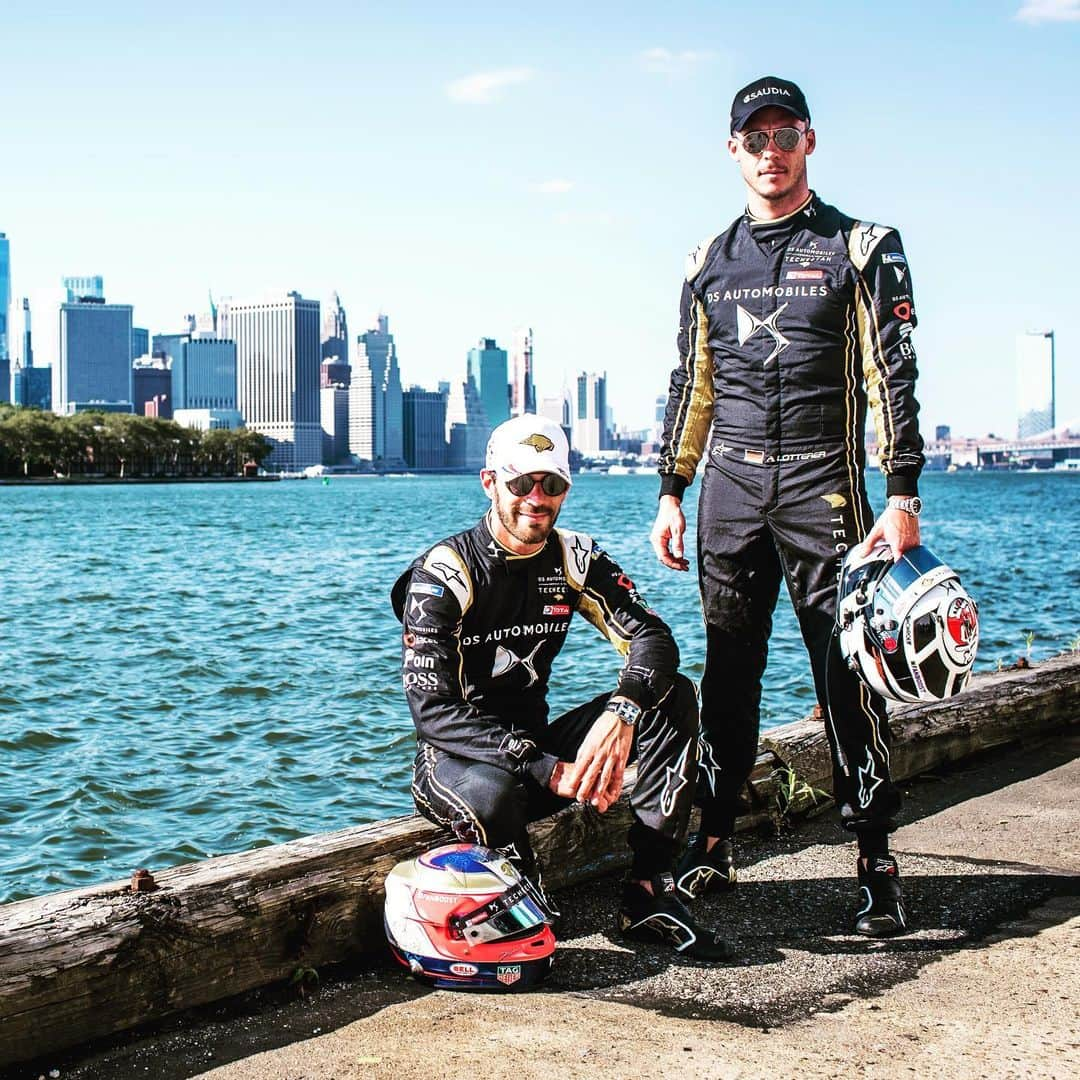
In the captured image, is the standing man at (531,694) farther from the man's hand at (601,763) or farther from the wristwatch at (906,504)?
the wristwatch at (906,504)

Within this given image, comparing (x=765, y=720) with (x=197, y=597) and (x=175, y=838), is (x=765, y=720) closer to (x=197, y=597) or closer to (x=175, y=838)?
(x=175, y=838)

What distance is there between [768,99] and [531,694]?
2.16 metres

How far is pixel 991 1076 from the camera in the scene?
11.3ft

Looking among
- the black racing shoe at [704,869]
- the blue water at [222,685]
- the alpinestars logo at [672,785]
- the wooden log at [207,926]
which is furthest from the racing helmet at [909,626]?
the blue water at [222,685]

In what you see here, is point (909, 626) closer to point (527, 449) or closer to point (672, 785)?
point (672, 785)

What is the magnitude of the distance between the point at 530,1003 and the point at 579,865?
3.63 ft

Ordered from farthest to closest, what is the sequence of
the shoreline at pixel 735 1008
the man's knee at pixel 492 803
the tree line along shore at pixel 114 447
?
the tree line along shore at pixel 114 447 → the man's knee at pixel 492 803 → the shoreline at pixel 735 1008

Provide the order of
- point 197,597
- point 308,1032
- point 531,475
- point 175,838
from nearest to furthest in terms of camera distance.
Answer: point 308,1032 → point 531,475 → point 175,838 → point 197,597

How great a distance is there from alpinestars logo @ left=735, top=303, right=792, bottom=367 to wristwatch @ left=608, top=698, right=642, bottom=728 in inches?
51.0

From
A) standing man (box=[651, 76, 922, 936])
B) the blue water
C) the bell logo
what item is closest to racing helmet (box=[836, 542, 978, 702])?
the bell logo

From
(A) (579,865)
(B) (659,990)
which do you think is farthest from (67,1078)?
(A) (579,865)

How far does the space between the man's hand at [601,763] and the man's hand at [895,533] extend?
1009 millimetres

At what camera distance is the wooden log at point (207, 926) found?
3.62 meters

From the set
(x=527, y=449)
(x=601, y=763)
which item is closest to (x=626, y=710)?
(x=601, y=763)
